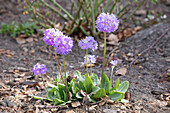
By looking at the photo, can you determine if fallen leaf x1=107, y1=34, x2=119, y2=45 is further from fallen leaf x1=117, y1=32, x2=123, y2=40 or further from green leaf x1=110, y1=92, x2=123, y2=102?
green leaf x1=110, y1=92, x2=123, y2=102

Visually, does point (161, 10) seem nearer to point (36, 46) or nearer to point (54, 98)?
point (36, 46)

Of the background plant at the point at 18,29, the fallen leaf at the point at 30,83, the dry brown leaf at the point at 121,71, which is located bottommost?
the fallen leaf at the point at 30,83

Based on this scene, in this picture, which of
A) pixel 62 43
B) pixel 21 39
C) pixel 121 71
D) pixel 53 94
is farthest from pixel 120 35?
pixel 62 43

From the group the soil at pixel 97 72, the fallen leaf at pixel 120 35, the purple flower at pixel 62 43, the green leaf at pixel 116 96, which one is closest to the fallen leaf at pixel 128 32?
the fallen leaf at pixel 120 35

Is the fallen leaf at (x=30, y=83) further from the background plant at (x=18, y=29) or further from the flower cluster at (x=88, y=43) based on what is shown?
the background plant at (x=18, y=29)

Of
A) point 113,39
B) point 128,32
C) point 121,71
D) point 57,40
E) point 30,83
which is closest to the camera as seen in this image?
point 57,40

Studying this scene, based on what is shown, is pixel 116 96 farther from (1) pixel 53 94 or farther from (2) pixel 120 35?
(2) pixel 120 35

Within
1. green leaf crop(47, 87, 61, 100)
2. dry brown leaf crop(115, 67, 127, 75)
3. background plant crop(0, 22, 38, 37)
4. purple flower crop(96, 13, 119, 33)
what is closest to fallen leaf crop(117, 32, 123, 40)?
dry brown leaf crop(115, 67, 127, 75)

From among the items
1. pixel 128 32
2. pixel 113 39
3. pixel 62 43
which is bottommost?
pixel 62 43

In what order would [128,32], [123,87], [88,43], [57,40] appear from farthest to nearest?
[128,32] → [123,87] → [88,43] → [57,40]
